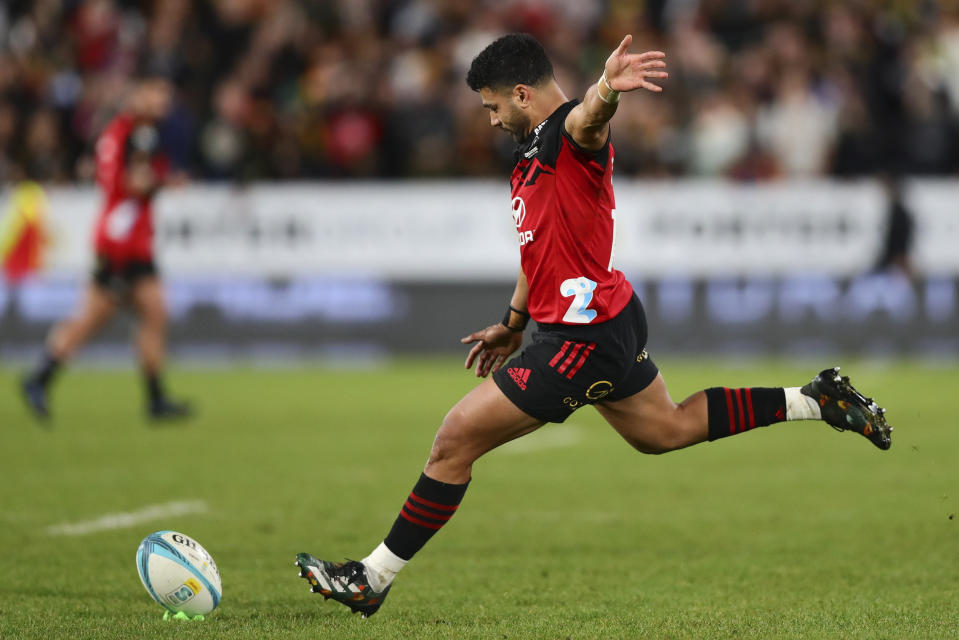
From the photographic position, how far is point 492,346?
600 cm

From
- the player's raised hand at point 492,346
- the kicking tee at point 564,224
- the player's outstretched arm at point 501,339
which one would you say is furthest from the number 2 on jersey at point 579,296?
the player's raised hand at point 492,346

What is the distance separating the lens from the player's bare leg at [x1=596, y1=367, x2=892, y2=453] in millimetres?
5672

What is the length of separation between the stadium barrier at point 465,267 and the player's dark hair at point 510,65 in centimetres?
1136

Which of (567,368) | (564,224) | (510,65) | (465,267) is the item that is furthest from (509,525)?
(465,267)

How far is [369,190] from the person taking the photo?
17.2m

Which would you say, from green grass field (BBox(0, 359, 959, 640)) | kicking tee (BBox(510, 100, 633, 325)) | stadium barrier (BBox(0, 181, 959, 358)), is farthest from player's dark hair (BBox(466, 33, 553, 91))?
stadium barrier (BBox(0, 181, 959, 358))

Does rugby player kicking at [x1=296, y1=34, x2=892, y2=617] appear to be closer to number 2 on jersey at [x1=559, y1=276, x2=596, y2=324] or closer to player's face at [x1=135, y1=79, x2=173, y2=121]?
number 2 on jersey at [x1=559, y1=276, x2=596, y2=324]

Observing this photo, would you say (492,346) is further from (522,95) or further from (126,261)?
(126,261)

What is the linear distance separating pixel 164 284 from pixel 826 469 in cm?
976

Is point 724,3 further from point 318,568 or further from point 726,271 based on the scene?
point 318,568

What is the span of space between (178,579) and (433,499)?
3.22ft

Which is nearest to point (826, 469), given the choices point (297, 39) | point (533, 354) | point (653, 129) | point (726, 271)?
point (533, 354)

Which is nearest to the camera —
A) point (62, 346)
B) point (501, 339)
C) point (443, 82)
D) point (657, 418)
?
point (657, 418)

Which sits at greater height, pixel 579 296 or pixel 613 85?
pixel 613 85
